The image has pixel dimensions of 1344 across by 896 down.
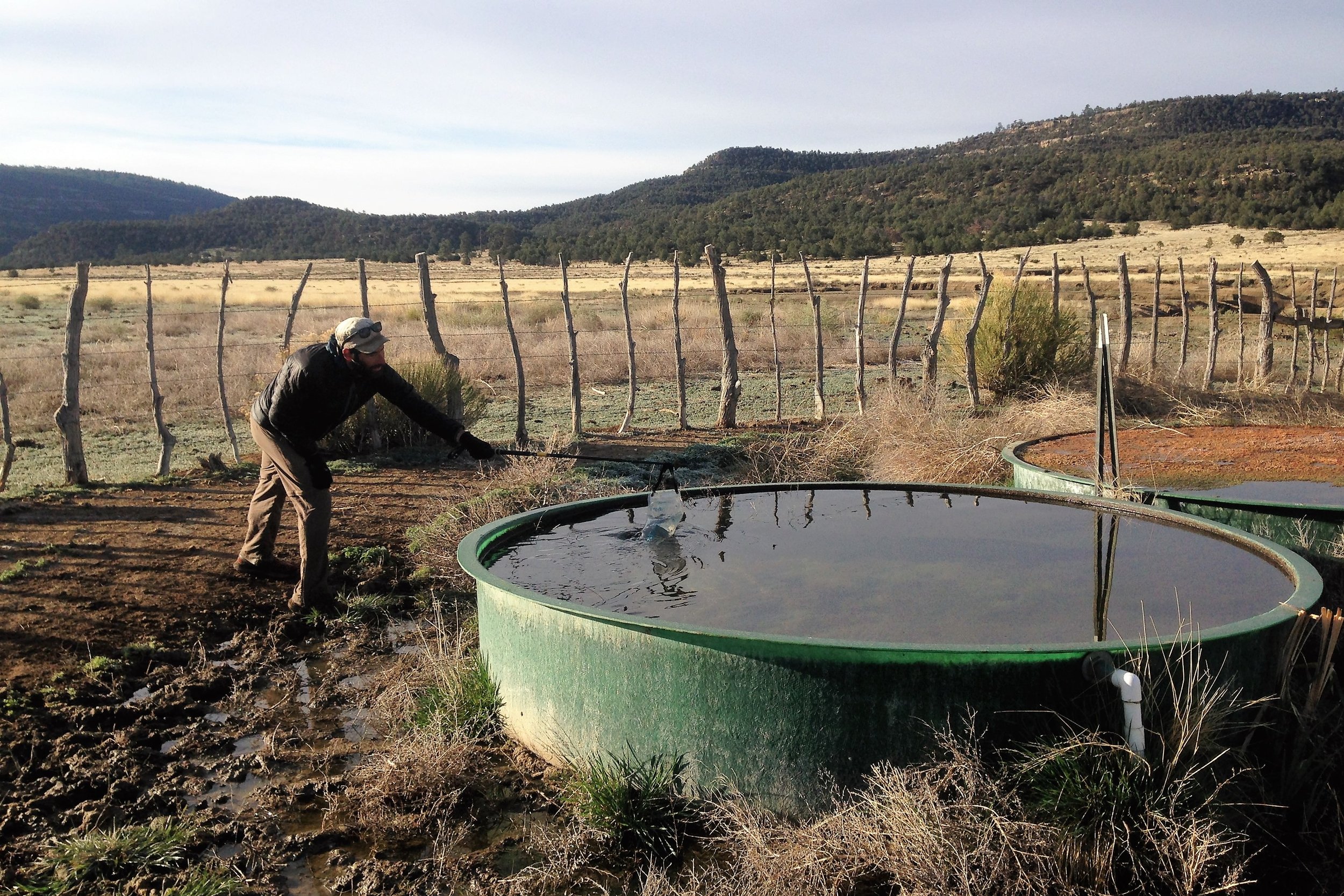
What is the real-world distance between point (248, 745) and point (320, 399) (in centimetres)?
189

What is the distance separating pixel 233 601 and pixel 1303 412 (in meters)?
10.5

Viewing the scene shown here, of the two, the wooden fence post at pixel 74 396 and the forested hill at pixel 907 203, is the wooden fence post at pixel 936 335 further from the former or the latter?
the forested hill at pixel 907 203

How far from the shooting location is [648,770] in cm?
372

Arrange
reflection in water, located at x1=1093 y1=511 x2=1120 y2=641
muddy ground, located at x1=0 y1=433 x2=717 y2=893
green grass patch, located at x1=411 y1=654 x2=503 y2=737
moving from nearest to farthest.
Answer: muddy ground, located at x1=0 y1=433 x2=717 y2=893, reflection in water, located at x1=1093 y1=511 x2=1120 y2=641, green grass patch, located at x1=411 y1=654 x2=503 y2=737

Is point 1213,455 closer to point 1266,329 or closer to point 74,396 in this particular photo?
point 74,396

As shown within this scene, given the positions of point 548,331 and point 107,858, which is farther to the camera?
point 548,331

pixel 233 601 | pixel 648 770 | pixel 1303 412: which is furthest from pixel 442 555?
pixel 1303 412

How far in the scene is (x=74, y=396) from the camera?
8.84 metres

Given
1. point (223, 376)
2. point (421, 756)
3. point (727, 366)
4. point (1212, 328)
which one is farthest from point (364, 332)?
point (1212, 328)

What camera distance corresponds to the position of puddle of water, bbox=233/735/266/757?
454 centimetres

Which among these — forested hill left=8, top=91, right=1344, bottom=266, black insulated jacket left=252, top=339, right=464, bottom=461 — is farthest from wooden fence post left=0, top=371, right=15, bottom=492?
forested hill left=8, top=91, right=1344, bottom=266

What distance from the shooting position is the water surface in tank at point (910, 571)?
13.8 feet

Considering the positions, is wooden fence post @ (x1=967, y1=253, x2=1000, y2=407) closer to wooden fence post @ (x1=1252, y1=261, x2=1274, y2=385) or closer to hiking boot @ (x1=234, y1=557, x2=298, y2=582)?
wooden fence post @ (x1=1252, y1=261, x2=1274, y2=385)

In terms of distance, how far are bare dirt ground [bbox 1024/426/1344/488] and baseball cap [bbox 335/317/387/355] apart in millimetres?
4177
